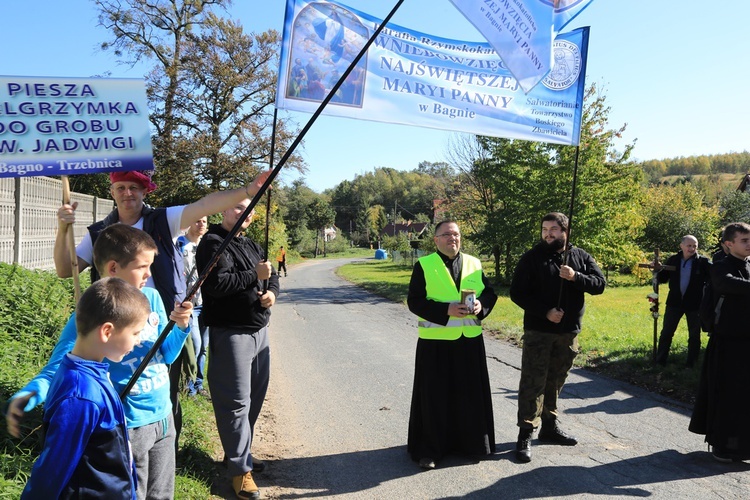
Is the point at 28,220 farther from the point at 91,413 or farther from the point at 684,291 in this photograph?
the point at 684,291

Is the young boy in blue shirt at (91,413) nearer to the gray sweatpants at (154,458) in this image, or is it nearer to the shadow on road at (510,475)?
the gray sweatpants at (154,458)

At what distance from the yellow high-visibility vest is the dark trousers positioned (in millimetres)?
4776

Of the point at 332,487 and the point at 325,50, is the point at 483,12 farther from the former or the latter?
the point at 332,487

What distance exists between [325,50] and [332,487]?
10.7 feet

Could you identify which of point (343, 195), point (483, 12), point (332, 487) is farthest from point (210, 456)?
point (343, 195)

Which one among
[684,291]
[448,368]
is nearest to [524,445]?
[448,368]

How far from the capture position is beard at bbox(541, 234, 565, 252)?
529cm

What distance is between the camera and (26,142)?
297 cm

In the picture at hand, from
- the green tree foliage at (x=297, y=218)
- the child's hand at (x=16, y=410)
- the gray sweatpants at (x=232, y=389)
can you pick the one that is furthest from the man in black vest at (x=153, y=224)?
the green tree foliage at (x=297, y=218)

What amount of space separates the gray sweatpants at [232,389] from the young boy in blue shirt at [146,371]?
1.12 metres

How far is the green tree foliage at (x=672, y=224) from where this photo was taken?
35219mm

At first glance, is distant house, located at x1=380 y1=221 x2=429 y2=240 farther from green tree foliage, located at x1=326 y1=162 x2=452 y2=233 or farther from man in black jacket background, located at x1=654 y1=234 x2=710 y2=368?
man in black jacket background, located at x1=654 y1=234 x2=710 y2=368

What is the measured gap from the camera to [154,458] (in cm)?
293

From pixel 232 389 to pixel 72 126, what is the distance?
209cm
